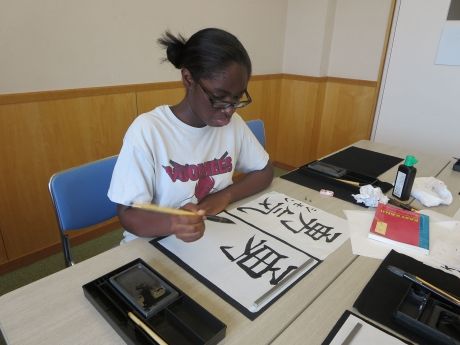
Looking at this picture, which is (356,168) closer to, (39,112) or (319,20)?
(39,112)

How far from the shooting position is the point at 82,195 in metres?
1.12

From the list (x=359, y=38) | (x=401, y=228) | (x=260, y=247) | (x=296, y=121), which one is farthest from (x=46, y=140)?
(x=359, y=38)

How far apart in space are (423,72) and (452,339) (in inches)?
88.0

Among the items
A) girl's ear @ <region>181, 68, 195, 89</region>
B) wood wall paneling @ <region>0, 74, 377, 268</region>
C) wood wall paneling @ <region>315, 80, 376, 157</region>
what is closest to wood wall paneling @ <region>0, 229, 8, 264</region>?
wood wall paneling @ <region>0, 74, 377, 268</region>

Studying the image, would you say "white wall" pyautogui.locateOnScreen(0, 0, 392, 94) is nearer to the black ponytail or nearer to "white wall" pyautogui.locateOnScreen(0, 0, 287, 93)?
"white wall" pyautogui.locateOnScreen(0, 0, 287, 93)

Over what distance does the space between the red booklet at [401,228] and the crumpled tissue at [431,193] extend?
5.4 inches

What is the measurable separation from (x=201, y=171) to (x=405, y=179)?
755 mm

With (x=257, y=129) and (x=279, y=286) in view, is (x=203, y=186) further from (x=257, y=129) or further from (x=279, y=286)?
(x=257, y=129)

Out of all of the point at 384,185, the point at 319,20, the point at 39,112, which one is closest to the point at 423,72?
the point at 319,20

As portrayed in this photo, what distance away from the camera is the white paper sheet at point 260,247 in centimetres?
76

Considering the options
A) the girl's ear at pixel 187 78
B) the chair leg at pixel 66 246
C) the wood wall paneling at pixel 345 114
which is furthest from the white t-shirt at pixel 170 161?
the wood wall paneling at pixel 345 114

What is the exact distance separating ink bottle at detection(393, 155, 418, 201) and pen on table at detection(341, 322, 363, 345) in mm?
712

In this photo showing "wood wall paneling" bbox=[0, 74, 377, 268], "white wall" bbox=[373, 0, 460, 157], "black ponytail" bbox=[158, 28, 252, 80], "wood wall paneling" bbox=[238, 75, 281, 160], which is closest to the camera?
"black ponytail" bbox=[158, 28, 252, 80]

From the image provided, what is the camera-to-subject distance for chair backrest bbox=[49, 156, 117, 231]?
42.0 inches
